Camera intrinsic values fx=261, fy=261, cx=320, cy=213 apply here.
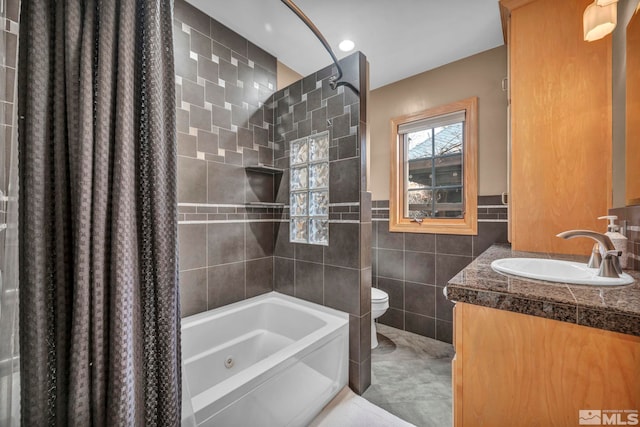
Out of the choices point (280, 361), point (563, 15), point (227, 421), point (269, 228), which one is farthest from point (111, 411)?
point (563, 15)

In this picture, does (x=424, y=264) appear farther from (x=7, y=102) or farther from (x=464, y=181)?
(x=7, y=102)

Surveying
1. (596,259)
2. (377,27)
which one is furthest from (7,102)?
(377,27)

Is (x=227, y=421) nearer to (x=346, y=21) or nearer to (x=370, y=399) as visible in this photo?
(x=370, y=399)

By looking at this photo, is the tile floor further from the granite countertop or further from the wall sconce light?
the wall sconce light

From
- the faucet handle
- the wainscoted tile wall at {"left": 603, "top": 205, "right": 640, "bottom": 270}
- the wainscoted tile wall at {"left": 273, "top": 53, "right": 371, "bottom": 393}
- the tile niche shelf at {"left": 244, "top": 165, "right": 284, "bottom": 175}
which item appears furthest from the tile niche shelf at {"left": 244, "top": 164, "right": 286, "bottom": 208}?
the wainscoted tile wall at {"left": 603, "top": 205, "right": 640, "bottom": 270}

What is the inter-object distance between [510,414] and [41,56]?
1.57m

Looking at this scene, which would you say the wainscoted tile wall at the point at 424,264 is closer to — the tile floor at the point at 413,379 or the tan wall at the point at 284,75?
the tile floor at the point at 413,379

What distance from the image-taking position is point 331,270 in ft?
6.20

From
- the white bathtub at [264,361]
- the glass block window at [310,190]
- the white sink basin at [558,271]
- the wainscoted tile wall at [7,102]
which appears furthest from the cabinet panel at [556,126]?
the wainscoted tile wall at [7,102]

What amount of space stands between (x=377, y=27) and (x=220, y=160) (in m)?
1.51

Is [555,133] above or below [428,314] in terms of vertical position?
above

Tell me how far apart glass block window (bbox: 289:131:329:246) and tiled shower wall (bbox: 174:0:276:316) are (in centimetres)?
25

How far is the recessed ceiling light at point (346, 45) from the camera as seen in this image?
81.2 inches

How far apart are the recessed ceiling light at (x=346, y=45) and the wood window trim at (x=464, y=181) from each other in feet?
2.64
